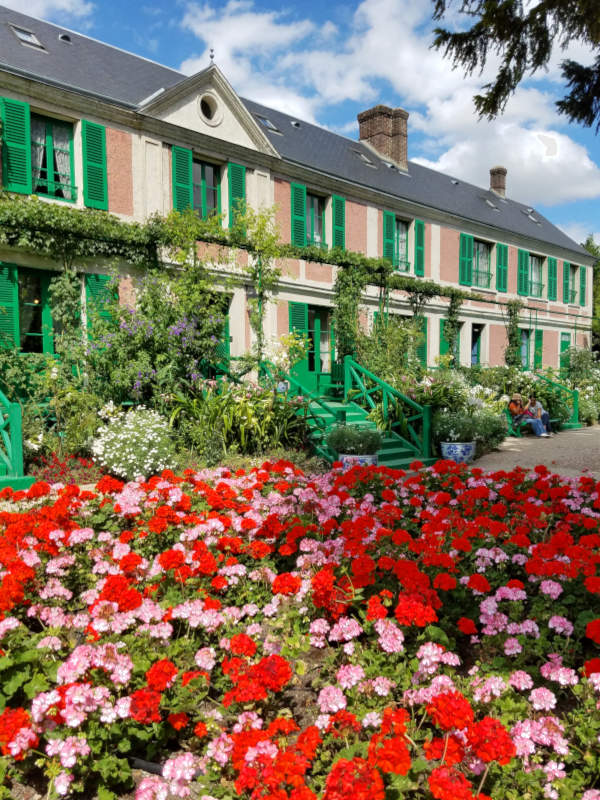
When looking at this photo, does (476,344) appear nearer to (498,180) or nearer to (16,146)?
(498,180)

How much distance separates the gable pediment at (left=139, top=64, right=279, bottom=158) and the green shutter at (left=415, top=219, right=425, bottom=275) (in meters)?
5.06

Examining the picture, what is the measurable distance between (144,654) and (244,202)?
991 cm

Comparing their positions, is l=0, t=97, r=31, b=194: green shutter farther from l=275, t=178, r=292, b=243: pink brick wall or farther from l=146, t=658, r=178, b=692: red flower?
l=146, t=658, r=178, b=692: red flower

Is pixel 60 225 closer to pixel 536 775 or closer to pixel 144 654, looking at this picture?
pixel 144 654

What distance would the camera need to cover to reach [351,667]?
2.02 metres

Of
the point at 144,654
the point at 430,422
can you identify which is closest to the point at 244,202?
the point at 430,422

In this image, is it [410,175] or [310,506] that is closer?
[310,506]

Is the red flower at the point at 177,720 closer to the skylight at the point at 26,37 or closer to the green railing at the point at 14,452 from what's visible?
the green railing at the point at 14,452

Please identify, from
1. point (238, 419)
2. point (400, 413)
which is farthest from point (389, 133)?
point (238, 419)

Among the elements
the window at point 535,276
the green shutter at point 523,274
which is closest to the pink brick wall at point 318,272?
the green shutter at point 523,274

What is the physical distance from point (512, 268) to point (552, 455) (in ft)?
38.1

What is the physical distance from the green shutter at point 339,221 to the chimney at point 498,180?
1161 centimetres

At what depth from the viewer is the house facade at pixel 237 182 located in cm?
862

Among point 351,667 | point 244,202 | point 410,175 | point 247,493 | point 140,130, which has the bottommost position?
point 351,667
